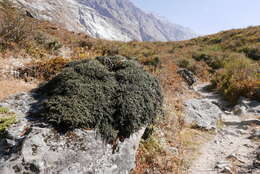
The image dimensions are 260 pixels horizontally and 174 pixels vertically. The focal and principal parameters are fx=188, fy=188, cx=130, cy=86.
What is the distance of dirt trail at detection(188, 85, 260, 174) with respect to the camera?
4.56 m

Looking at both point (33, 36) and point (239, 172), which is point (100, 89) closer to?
point (239, 172)

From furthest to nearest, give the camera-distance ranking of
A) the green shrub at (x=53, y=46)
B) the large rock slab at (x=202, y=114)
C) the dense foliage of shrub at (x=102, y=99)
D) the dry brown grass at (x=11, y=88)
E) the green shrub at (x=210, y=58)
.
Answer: the green shrub at (x=210, y=58) → the green shrub at (x=53, y=46) → the large rock slab at (x=202, y=114) → the dry brown grass at (x=11, y=88) → the dense foliage of shrub at (x=102, y=99)

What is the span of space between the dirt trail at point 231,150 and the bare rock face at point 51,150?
227cm

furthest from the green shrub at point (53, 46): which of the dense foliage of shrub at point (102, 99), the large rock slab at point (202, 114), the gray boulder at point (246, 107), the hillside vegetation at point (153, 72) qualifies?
the gray boulder at point (246, 107)

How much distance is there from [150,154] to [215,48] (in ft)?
A: 55.7

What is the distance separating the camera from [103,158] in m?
3.36

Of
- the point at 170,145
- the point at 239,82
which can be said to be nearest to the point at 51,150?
the point at 170,145

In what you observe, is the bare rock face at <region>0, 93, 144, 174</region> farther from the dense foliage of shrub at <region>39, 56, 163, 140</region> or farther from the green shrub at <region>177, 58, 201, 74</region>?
the green shrub at <region>177, 58, 201, 74</region>

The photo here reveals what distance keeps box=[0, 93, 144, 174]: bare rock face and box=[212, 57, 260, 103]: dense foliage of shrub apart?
7.69 metres

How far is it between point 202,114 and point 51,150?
6.22 metres

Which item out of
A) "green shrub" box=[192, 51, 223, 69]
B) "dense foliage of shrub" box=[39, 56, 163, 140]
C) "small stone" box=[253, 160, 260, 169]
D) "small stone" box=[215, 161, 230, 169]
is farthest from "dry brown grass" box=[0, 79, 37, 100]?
"green shrub" box=[192, 51, 223, 69]

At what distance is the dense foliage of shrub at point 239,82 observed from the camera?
354 inches

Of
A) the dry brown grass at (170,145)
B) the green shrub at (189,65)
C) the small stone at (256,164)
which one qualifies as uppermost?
the small stone at (256,164)

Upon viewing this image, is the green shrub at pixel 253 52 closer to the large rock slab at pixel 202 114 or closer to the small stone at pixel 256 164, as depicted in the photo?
the large rock slab at pixel 202 114
